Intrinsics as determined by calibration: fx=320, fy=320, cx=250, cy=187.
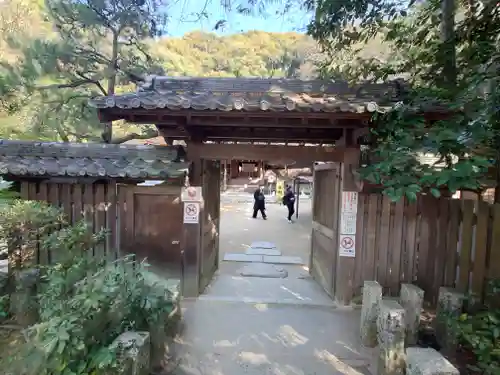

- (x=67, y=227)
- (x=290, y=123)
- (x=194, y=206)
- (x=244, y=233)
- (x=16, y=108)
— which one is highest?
(x=16, y=108)

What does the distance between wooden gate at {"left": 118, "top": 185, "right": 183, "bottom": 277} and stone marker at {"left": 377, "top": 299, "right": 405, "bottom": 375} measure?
3329mm

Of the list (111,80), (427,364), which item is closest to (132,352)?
(427,364)

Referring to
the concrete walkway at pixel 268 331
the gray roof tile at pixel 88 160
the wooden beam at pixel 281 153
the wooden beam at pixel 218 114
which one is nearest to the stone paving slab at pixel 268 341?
the concrete walkway at pixel 268 331

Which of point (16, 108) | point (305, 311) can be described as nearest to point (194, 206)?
point (305, 311)

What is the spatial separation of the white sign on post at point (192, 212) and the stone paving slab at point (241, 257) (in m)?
3.31

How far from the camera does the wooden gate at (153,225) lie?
5.38m

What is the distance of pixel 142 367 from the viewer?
2.96 m

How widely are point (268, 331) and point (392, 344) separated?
1659 mm

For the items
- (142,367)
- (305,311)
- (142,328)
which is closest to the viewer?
(142,367)

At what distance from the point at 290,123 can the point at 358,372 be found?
3.34m

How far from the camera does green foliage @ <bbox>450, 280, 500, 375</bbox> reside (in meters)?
2.87

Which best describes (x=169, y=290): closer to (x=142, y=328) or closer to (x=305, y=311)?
(x=142, y=328)

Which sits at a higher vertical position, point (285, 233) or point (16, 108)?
point (16, 108)

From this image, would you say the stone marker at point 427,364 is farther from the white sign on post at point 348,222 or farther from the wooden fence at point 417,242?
the white sign on post at point 348,222
